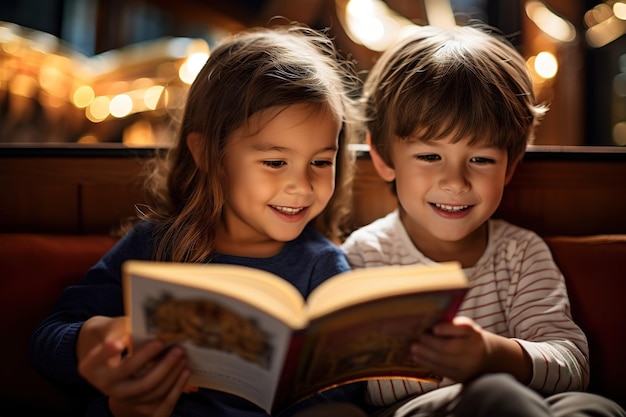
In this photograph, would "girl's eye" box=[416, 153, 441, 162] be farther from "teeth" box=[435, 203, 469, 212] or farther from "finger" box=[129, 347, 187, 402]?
"finger" box=[129, 347, 187, 402]

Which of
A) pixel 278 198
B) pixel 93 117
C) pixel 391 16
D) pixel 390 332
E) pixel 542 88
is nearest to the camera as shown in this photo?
pixel 390 332

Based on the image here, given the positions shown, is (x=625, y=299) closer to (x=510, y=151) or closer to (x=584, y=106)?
A: (x=510, y=151)

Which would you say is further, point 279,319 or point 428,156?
point 428,156

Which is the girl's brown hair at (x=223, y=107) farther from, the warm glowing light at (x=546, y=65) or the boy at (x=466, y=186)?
A: the warm glowing light at (x=546, y=65)

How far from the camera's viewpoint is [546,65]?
241cm

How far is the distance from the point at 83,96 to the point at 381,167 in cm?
101

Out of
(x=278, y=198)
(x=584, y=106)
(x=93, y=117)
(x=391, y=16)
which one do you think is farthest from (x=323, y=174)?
(x=584, y=106)

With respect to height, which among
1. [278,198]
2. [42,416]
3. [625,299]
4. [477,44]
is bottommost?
[42,416]

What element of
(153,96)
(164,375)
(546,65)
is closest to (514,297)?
(164,375)

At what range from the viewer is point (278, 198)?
1.18 m

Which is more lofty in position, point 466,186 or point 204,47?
point 204,47

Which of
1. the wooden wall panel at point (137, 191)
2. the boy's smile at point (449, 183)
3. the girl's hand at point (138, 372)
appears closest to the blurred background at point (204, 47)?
the wooden wall panel at point (137, 191)

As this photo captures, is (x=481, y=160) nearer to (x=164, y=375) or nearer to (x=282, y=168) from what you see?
(x=282, y=168)

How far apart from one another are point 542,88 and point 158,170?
1.51 meters
